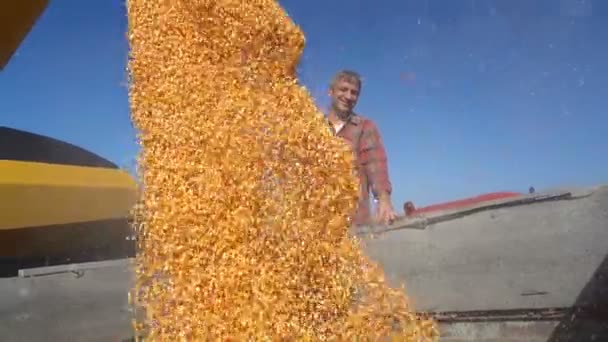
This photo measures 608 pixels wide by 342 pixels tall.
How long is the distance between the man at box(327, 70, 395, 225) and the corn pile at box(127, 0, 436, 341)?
259 millimetres

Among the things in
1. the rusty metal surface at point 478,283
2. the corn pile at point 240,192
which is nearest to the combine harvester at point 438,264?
the rusty metal surface at point 478,283

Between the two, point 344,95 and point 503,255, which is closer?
point 503,255

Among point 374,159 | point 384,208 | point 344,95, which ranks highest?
point 344,95

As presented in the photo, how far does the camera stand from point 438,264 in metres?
1.93

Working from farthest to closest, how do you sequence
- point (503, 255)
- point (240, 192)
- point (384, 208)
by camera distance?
1. point (384, 208)
2. point (503, 255)
3. point (240, 192)

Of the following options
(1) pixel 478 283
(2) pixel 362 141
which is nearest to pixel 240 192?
(2) pixel 362 141

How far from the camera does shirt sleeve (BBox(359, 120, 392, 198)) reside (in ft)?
7.30

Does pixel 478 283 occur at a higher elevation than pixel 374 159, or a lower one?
lower

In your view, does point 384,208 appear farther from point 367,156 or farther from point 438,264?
point 438,264

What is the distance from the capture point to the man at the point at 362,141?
2199 mm

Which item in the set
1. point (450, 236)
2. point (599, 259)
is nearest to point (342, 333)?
point (450, 236)

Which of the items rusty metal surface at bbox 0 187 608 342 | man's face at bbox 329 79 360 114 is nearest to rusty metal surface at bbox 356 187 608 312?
rusty metal surface at bbox 0 187 608 342

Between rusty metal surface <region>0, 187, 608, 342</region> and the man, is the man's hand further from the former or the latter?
rusty metal surface <region>0, 187, 608, 342</region>

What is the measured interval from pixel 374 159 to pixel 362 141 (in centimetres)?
9
